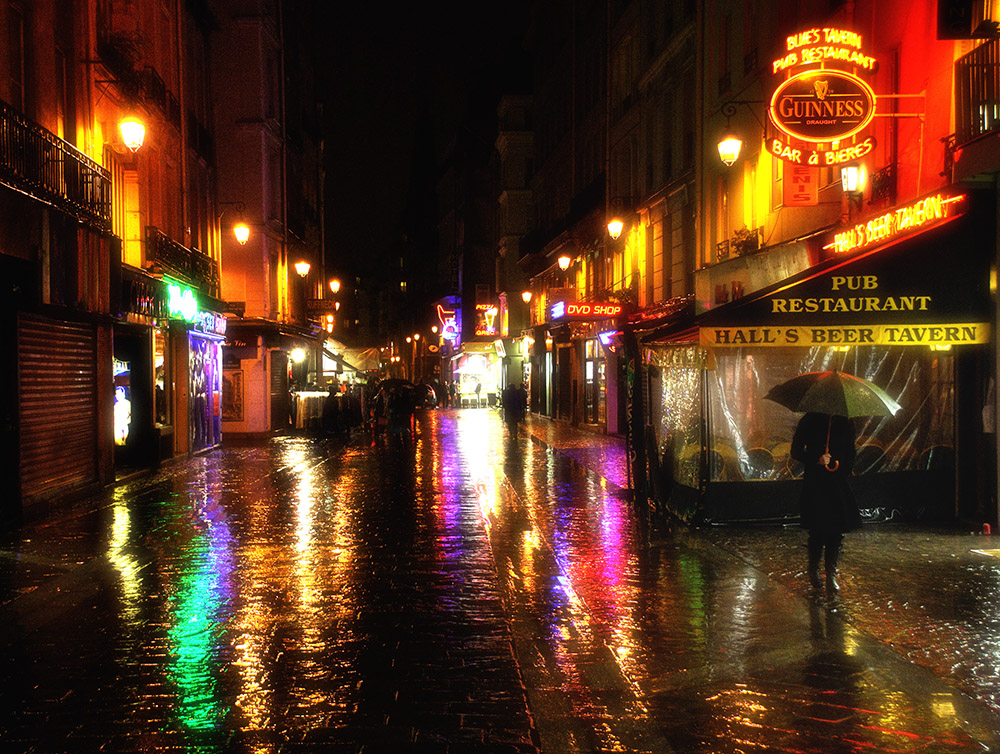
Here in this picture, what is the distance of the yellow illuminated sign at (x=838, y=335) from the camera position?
11.0 metres

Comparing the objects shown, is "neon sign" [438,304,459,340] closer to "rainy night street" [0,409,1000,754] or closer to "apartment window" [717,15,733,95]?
"apartment window" [717,15,733,95]

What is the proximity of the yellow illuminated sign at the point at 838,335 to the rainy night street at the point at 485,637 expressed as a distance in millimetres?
2332

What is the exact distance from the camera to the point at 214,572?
946cm

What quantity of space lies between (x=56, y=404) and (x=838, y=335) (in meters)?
11.8

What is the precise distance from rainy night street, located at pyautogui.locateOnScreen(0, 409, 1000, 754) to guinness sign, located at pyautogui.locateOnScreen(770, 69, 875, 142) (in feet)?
17.0

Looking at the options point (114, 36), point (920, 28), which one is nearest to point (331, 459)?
point (114, 36)

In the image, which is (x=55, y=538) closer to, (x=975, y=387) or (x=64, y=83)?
(x=64, y=83)

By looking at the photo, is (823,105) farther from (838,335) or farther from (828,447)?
(828,447)

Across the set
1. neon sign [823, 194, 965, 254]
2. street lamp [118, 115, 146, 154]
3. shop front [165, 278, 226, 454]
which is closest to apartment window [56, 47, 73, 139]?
street lamp [118, 115, 146, 154]

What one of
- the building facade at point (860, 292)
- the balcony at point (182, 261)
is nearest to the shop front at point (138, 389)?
the balcony at point (182, 261)

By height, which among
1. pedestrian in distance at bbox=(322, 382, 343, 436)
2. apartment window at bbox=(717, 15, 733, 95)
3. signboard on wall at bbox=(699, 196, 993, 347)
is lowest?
pedestrian in distance at bbox=(322, 382, 343, 436)

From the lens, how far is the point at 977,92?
11.0m

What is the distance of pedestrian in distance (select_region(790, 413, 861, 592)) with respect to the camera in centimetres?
842

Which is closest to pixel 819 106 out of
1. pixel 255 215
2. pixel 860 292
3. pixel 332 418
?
pixel 860 292
